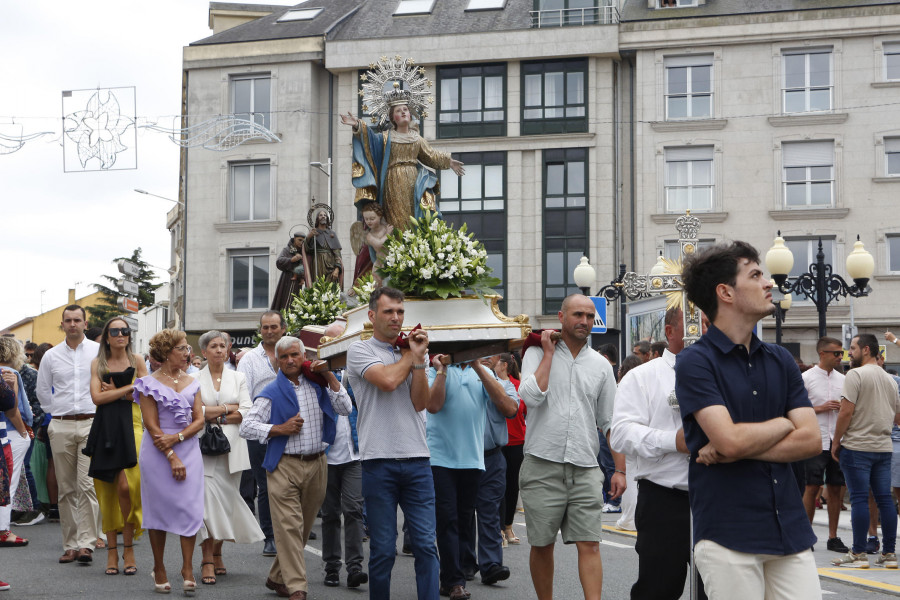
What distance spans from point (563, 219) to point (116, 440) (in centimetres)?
3034

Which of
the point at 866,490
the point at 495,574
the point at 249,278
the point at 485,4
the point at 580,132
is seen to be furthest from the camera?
the point at 485,4

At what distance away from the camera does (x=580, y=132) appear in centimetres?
3944

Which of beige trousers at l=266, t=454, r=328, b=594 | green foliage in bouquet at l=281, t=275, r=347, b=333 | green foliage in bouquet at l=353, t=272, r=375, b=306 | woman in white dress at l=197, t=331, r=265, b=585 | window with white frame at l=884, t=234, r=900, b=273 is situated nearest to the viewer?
beige trousers at l=266, t=454, r=328, b=594

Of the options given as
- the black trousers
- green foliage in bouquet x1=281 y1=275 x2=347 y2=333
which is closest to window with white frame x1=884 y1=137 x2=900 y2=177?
green foliage in bouquet x1=281 y1=275 x2=347 y2=333

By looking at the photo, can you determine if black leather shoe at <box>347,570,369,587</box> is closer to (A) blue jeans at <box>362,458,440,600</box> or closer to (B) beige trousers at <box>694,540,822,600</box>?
(A) blue jeans at <box>362,458,440,600</box>

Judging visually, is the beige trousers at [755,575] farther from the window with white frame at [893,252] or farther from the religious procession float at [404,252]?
the window with white frame at [893,252]

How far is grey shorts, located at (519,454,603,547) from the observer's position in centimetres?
772

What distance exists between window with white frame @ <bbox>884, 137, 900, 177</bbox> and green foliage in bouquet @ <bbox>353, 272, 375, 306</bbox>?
29995 mm

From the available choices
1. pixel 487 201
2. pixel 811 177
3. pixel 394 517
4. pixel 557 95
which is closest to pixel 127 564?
pixel 394 517

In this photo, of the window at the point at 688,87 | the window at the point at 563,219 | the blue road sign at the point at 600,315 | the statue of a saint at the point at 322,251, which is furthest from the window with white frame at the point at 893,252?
the statue of a saint at the point at 322,251

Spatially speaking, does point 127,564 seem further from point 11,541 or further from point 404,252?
point 404,252

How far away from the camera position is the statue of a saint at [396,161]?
11.7 meters

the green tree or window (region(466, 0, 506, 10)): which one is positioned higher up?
window (region(466, 0, 506, 10))

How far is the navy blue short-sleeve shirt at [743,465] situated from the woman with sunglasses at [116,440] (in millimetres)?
6515
